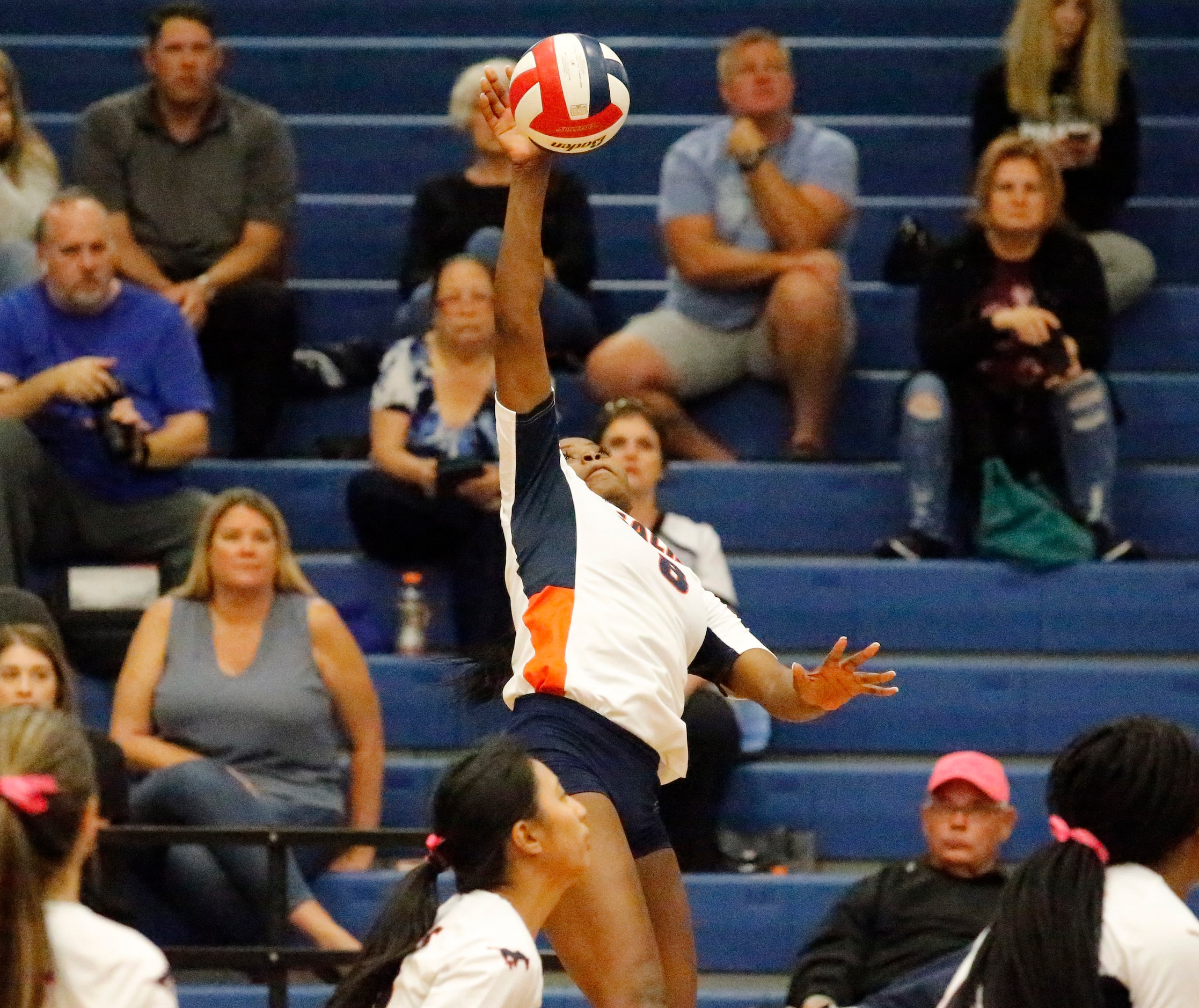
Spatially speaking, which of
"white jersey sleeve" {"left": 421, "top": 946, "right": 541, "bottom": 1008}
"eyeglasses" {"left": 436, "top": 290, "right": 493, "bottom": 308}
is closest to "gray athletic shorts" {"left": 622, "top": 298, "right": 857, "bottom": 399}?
"eyeglasses" {"left": 436, "top": 290, "right": 493, "bottom": 308}

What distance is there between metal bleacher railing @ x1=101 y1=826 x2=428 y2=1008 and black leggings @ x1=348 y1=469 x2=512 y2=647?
1.06 meters

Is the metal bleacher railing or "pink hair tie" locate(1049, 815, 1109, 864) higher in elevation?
"pink hair tie" locate(1049, 815, 1109, 864)

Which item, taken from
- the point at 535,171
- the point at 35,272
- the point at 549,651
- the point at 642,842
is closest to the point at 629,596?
the point at 549,651

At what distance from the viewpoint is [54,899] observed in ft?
10.2

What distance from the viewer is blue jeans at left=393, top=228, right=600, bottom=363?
24.6 feet

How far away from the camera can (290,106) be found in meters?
9.30

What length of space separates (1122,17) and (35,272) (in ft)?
14.6

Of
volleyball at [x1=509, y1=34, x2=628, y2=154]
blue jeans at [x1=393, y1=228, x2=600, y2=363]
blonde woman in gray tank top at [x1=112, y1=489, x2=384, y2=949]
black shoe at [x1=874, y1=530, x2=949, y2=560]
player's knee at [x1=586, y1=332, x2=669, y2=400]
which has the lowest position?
blonde woman in gray tank top at [x1=112, y1=489, x2=384, y2=949]

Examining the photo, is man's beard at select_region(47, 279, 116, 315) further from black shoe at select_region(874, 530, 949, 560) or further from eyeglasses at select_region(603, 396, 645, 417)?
black shoe at select_region(874, 530, 949, 560)

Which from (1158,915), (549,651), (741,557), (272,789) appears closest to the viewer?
(1158,915)

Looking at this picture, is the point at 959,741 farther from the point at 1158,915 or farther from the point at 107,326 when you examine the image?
the point at 1158,915

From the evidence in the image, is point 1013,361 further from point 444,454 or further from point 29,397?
point 29,397

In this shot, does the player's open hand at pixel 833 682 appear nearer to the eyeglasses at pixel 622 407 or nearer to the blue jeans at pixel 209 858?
the blue jeans at pixel 209 858

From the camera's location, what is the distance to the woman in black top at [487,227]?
24.9 feet
